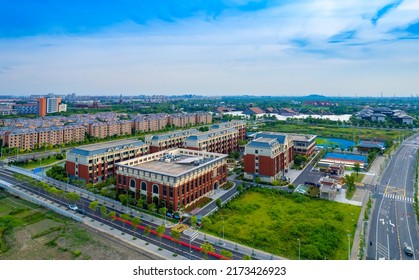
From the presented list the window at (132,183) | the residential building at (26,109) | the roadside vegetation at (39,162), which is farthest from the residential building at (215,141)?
the residential building at (26,109)

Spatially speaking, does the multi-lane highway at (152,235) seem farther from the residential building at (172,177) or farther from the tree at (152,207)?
the residential building at (172,177)

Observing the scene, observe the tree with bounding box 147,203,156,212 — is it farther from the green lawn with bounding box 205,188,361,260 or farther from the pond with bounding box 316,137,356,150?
the pond with bounding box 316,137,356,150

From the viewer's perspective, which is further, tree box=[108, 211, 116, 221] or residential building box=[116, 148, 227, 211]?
residential building box=[116, 148, 227, 211]

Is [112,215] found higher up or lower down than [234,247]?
higher up

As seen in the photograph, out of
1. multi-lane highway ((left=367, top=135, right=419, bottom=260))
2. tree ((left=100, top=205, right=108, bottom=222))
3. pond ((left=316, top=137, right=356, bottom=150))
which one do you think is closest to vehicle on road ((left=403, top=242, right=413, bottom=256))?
multi-lane highway ((left=367, top=135, right=419, bottom=260))

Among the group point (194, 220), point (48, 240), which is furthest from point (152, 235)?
point (48, 240)

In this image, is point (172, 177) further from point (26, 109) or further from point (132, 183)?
point (26, 109)

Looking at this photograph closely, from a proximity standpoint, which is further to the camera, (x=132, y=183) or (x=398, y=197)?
(x=398, y=197)
